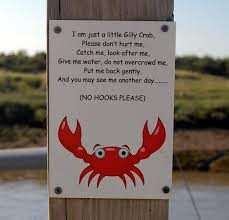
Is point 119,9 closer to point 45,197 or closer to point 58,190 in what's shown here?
point 58,190

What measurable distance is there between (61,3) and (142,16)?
0.83 feet

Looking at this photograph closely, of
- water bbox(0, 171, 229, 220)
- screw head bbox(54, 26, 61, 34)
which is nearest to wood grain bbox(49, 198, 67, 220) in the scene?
screw head bbox(54, 26, 61, 34)

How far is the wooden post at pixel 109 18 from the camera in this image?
1.78 m

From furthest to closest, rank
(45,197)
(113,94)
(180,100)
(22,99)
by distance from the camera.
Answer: (22,99)
(180,100)
(45,197)
(113,94)

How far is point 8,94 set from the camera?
48.2ft

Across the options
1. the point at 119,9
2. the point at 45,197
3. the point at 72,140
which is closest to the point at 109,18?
the point at 119,9

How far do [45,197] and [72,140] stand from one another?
15.6 ft

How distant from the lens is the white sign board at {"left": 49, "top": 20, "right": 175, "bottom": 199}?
1.76 metres

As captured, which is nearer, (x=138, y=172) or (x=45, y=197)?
(x=138, y=172)

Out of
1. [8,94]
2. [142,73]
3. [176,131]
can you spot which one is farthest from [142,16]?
[8,94]

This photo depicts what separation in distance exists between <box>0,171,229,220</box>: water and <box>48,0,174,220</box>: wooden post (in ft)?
12.0

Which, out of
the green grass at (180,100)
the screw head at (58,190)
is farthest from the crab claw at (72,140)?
the green grass at (180,100)

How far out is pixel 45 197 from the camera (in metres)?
6.41

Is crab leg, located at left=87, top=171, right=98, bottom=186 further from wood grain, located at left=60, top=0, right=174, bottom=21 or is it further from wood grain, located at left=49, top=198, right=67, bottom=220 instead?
wood grain, located at left=60, top=0, right=174, bottom=21
